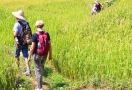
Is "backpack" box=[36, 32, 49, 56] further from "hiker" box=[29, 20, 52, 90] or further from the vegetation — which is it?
the vegetation

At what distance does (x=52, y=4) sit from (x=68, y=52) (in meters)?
13.3

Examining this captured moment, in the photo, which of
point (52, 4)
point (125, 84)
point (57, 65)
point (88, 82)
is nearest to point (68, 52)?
point (57, 65)

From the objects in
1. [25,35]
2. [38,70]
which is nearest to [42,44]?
[38,70]

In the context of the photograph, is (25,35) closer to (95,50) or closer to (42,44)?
(42,44)

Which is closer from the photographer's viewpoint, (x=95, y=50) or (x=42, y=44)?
(x=42, y=44)

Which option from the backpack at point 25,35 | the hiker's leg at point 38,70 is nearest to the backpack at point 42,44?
the hiker's leg at point 38,70

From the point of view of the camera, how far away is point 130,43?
738 centimetres

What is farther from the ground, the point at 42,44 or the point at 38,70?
the point at 42,44

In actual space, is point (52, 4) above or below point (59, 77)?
below

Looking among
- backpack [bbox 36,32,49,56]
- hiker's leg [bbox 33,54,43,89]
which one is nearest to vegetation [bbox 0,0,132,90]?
hiker's leg [bbox 33,54,43,89]

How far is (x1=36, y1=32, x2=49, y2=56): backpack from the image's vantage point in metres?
5.53

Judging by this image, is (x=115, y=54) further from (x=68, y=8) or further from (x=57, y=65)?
(x=68, y=8)

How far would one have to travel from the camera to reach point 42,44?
18.2 feet

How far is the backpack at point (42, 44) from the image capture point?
18.1ft
